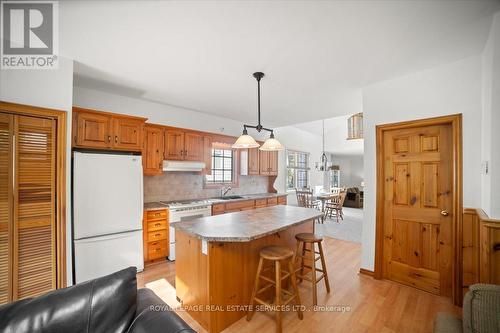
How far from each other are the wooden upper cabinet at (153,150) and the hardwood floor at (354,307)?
152cm

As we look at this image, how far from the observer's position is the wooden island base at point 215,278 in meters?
1.86

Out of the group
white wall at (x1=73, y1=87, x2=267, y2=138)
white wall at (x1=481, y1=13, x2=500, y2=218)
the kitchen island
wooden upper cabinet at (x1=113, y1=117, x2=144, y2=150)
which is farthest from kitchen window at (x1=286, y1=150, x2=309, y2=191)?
white wall at (x1=481, y1=13, x2=500, y2=218)

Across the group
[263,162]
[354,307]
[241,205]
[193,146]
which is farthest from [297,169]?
[354,307]

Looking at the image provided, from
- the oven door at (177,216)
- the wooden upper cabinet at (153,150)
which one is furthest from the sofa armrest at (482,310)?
the wooden upper cabinet at (153,150)

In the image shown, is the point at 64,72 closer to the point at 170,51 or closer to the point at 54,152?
the point at 54,152

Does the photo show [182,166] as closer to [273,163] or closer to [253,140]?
[253,140]

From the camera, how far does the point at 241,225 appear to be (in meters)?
2.17

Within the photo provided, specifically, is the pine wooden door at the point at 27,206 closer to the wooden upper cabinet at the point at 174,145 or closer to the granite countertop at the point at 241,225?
the granite countertop at the point at 241,225

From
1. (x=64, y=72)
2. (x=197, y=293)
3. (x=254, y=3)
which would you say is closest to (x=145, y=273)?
(x=197, y=293)

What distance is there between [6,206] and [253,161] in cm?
399

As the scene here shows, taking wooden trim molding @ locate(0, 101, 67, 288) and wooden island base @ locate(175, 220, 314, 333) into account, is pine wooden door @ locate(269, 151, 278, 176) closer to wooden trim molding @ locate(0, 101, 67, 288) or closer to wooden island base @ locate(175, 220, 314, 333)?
wooden island base @ locate(175, 220, 314, 333)

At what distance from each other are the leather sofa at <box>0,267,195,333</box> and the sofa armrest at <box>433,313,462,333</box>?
1271 millimetres

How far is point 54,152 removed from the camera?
223cm

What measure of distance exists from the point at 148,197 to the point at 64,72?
2119mm
